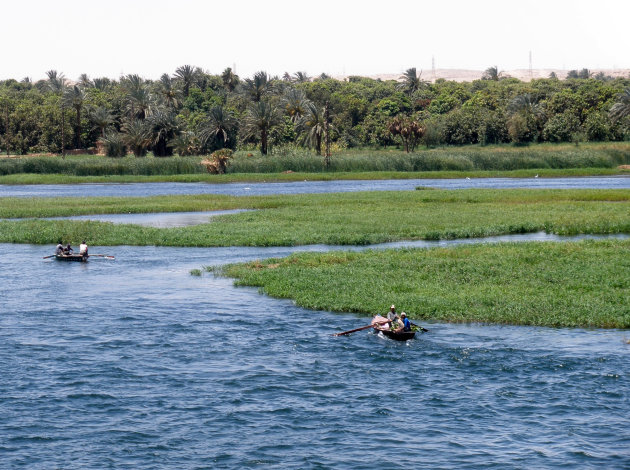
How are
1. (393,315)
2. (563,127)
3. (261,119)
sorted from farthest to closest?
1. (563,127)
2. (261,119)
3. (393,315)

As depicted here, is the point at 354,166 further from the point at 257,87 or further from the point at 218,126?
the point at 257,87

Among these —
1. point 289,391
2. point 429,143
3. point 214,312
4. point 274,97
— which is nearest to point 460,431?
point 289,391

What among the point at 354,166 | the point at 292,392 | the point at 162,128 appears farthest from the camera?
the point at 162,128

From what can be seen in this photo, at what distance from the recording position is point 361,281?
129 feet

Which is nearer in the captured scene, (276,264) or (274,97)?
(276,264)

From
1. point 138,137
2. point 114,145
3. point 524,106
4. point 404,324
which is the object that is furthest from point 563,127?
point 404,324

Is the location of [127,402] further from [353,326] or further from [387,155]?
[387,155]

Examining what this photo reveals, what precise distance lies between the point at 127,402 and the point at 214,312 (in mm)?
11473

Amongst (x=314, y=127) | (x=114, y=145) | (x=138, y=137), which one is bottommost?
(x=114, y=145)

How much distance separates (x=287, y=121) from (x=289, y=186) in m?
68.9

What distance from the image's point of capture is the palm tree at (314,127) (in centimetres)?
15450

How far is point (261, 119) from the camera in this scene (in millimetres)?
151625

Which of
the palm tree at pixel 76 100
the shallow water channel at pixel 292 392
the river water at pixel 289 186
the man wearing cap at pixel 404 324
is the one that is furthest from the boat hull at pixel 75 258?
the palm tree at pixel 76 100

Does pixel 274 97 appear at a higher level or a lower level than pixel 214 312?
higher
